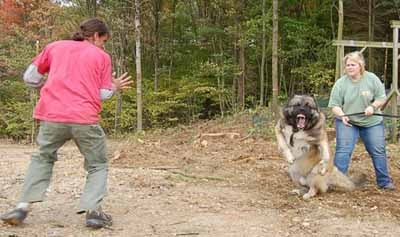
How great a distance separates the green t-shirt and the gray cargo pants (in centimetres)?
279

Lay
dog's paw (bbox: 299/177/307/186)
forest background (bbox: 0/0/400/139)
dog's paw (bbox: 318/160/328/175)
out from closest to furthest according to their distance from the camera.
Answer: dog's paw (bbox: 318/160/328/175) → dog's paw (bbox: 299/177/307/186) → forest background (bbox: 0/0/400/139)

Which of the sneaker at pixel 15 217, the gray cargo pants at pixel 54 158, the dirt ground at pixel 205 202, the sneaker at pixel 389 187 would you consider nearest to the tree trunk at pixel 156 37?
the dirt ground at pixel 205 202

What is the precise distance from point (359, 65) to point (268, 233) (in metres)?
2.37

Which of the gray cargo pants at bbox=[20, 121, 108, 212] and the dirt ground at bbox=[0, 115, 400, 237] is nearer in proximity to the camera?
the gray cargo pants at bbox=[20, 121, 108, 212]

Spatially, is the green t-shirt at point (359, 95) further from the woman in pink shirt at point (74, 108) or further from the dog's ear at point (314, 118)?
the woman in pink shirt at point (74, 108)

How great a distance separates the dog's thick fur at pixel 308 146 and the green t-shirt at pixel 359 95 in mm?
406

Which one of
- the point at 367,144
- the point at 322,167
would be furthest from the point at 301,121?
the point at 367,144

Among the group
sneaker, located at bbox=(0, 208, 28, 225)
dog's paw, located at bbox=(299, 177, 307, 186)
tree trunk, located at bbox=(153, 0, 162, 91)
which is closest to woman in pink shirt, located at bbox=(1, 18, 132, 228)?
sneaker, located at bbox=(0, 208, 28, 225)

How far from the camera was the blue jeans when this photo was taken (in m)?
5.81

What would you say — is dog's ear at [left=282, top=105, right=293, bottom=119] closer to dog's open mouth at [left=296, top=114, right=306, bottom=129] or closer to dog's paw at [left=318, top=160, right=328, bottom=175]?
dog's open mouth at [left=296, top=114, right=306, bottom=129]

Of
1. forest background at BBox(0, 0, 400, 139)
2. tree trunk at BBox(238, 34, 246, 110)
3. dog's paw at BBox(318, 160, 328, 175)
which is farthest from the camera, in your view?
tree trunk at BBox(238, 34, 246, 110)

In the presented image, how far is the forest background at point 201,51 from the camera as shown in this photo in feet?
59.9

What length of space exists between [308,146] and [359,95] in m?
0.80

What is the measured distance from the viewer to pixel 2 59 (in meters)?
20.2
